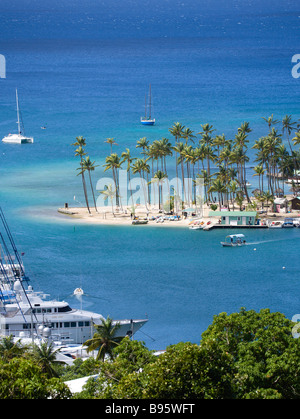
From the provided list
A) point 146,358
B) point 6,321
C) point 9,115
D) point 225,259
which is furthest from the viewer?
point 9,115

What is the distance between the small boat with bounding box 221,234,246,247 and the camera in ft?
337

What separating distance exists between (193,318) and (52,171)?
7138 cm

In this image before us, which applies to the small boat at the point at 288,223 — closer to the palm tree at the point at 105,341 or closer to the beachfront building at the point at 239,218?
the beachfront building at the point at 239,218

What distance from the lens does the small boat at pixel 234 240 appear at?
103m

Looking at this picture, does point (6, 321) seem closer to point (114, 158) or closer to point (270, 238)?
point (270, 238)

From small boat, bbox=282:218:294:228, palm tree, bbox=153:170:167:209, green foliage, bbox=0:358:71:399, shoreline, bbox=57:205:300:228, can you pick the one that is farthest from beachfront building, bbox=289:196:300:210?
green foliage, bbox=0:358:71:399

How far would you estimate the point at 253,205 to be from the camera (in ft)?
381

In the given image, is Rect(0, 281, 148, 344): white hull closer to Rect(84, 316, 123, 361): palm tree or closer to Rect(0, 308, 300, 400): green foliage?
Rect(84, 316, 123, 361): palm tree

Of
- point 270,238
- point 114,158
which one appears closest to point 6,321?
point 270,238

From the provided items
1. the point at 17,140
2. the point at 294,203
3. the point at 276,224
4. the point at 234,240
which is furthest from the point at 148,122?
the point at 234,240

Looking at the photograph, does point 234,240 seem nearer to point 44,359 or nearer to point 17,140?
point 44,359

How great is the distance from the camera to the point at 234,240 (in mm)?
104812

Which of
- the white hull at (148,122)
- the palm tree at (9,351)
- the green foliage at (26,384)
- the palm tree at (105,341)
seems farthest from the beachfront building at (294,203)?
the green foliage at (26,384)

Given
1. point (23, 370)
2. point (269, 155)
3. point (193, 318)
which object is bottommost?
point (193, 318)
